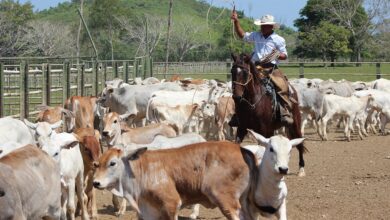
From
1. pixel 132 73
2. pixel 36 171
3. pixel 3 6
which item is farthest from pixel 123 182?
pixel 3 6

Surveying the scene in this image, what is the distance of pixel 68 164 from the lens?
380 inches

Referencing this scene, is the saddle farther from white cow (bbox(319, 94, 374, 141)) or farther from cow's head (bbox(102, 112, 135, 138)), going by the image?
white cow (bbox(319, 94, 374, 141))

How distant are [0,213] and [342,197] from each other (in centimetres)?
605

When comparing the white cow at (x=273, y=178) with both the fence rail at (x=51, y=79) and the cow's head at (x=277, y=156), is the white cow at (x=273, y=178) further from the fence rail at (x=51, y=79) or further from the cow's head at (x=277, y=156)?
the fence rail at (x=51, y=79)

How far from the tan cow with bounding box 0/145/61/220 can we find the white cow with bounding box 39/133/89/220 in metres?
0.81

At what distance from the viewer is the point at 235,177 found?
840 cm

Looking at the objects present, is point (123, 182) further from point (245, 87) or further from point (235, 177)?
point (245, 87)

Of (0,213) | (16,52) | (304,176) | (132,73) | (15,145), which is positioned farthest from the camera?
(16,52)

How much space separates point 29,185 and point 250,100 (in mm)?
5286

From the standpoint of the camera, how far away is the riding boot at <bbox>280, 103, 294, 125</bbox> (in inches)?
511

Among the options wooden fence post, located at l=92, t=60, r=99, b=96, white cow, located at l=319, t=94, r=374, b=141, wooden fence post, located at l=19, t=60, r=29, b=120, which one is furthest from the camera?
wooden fence post, located at l=92, t=60, r=99, b=96

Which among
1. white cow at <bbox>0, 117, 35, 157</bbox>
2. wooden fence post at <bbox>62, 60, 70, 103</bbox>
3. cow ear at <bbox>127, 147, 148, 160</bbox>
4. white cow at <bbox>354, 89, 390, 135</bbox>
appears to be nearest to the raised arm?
white cow at <bbox>0, 117, 35, 157</bbox>

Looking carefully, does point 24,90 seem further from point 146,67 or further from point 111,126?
point 146,67

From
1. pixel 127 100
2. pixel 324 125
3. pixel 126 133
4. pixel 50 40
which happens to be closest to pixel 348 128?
pixel 324 125
